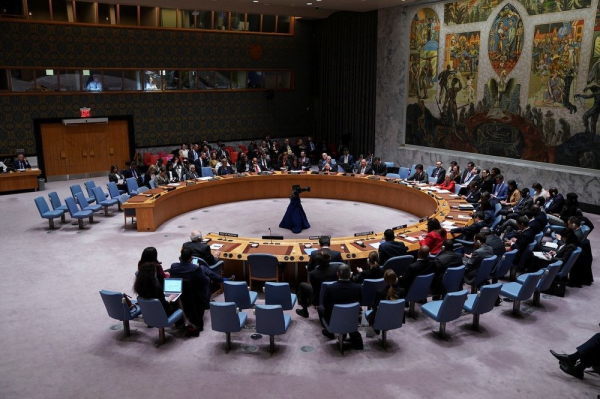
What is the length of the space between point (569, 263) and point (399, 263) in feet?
8.88

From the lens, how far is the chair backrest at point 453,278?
725cm

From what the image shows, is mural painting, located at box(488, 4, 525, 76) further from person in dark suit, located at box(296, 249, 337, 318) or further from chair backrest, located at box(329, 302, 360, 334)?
chair backrest, located at box(329, 302, 360, 334)

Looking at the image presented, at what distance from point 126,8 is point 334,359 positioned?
616 inches

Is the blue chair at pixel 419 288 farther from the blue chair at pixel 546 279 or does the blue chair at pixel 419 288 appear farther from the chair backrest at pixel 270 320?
the chair backrest at pixel 270 320

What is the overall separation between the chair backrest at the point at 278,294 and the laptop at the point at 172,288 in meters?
1.14

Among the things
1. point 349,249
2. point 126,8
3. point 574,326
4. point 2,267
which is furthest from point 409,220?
point 126,8

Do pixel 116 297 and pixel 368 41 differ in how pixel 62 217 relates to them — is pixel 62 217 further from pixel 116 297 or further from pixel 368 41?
pixel 368 41

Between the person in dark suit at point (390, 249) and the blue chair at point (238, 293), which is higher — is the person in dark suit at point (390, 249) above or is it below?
above

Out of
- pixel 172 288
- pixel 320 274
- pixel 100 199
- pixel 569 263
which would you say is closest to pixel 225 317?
pixel 172 288

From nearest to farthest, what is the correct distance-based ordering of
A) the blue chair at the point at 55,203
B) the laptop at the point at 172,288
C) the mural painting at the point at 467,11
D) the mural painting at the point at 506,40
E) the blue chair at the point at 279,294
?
1. the laptop at the point at 172,288
2. the blue chair at the point at 279,294
3. the blue chair at the point at 55,203
4. the mural painting at the point at 506,40
5. the mural painting at the point at 467,11

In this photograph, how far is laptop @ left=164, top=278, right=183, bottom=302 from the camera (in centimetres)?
638

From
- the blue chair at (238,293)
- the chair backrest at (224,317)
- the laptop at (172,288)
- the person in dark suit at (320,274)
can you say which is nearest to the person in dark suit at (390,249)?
the person in dark suit at (320,274)

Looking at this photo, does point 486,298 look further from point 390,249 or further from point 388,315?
point 390,249

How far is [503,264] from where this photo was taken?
8008 millimetres
